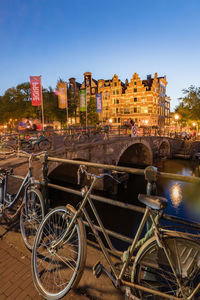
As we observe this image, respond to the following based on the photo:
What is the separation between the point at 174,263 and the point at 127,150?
25596 millimetres

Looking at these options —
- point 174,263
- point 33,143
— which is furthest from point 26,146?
point 174,263

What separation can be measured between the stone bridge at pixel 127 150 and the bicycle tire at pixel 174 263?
840cm

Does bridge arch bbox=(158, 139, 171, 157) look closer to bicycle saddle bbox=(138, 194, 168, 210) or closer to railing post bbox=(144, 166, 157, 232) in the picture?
railing post bbox=(144, 166, 157, 232)

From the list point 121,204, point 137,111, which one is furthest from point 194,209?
point 137,111

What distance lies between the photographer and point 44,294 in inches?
71.1

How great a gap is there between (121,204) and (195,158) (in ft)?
100.0

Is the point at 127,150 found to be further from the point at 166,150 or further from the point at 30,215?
the point at 30,215

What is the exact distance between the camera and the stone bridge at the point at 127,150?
12.1 metres

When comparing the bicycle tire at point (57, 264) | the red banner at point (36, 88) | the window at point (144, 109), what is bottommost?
the bicycle tire at point (57, 264)

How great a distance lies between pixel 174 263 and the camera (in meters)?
1.52

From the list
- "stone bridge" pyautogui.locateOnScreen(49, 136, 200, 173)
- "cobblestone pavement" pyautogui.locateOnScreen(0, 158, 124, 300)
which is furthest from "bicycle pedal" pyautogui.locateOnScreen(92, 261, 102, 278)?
"stone bridge" pyautogui.locateOnScreen(49, 136, 200, 173)

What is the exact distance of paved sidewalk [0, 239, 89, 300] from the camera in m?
1.89

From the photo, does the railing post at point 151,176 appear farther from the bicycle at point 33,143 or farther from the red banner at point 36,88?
the red banner at point 36,88

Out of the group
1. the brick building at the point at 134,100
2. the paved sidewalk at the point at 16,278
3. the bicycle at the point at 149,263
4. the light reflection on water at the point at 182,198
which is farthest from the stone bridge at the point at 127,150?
the brick building at the point at 134,100
